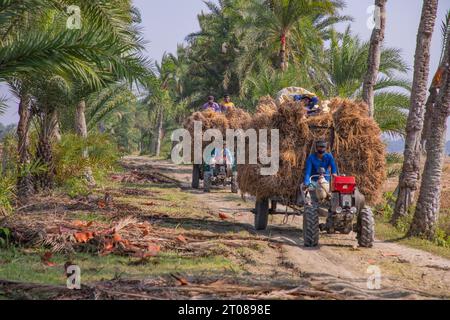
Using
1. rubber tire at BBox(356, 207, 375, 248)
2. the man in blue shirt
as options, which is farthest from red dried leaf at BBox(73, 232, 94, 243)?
rubber tire at BBox(356, 207, 375, 248)

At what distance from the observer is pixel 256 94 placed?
27.0 m

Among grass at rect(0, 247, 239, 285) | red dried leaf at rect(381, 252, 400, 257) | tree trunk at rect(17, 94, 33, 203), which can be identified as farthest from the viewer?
tree trunk at rect(17, 94, 33, 203)

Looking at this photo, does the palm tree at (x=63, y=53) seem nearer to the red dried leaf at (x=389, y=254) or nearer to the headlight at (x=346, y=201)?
the headlight at (x=346, y=201)

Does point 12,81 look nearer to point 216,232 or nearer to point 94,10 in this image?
point 94,10

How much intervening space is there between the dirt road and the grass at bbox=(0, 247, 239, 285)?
0.67m

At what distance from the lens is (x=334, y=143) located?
10461mm

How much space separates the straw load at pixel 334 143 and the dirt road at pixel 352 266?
963 mm

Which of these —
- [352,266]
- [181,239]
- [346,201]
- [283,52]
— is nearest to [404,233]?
[346,201]

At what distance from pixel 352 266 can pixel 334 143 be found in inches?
123

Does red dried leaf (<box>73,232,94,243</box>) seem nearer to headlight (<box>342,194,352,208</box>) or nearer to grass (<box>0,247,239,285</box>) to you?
grass (<box>0,247,239,285</box>)

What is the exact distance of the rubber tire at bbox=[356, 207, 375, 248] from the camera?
30.7ft

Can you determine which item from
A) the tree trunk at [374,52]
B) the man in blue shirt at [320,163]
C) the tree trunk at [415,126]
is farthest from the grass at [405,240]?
the tree trunk at [374,52]

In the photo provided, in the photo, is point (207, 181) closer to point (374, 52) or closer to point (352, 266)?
point (374, 52)

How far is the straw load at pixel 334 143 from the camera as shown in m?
10.3
